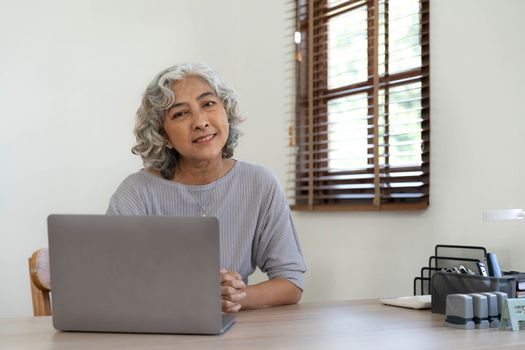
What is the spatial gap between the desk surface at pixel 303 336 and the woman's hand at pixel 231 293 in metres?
→ 0.04

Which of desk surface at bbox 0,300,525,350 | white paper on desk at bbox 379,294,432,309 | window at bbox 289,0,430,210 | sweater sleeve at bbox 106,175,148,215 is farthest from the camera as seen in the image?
window at bbox 289,0,430,210

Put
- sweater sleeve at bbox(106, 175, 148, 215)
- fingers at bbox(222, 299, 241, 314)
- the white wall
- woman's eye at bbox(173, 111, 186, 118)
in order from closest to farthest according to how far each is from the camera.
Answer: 1. fingers at bbox(222, 299, 241, 314)
2. sweater sleeve at bbox(106, 175, 148, 215)
3. woman's eye at bbox(173, 111, 186, 118)
4. the white wall

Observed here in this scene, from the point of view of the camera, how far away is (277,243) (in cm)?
204

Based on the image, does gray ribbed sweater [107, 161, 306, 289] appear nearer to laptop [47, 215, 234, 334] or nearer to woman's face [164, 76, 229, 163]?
woman's face [164, 76, 229, 163]

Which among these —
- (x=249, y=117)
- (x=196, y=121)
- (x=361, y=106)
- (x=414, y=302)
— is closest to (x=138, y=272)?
(x=414, y=302)

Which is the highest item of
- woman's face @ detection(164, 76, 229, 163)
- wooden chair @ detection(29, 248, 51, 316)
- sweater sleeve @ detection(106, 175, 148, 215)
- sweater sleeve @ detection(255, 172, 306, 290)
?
woman's face @ detection(164, 76, 229, 163)

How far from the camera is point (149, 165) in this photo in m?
2.17

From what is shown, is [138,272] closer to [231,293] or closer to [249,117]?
[231,293]

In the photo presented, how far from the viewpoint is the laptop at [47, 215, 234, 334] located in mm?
1306

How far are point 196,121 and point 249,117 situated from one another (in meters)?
1.78

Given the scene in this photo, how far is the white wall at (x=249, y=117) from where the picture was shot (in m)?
2.33

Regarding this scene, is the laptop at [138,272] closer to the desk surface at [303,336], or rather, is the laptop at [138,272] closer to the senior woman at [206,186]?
the desk surface at [303,336]

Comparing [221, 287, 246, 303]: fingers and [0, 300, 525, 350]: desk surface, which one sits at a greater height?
[221, 287, 246, 303]: fingers

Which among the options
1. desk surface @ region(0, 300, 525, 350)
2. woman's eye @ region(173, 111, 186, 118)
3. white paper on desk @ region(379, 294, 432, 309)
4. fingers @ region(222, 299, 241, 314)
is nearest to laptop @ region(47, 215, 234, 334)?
desk surface @ region(0, 300, 525, 350)
